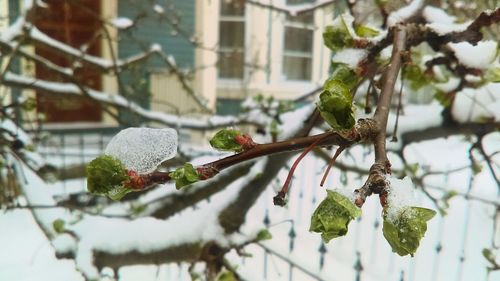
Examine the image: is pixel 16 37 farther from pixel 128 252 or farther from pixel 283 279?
pixel 283 279

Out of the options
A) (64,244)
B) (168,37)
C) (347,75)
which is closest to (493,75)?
(347,75)

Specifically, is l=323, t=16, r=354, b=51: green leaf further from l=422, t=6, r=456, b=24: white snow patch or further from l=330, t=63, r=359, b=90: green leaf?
l=422, t=6, r=456, b=24: white snow patch

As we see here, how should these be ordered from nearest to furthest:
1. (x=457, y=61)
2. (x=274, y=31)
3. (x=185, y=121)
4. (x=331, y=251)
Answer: (x=457, y=61), (x=185, y=121), (x=331, y=251), (x=274, y=31)

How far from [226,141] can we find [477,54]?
3.28 ft

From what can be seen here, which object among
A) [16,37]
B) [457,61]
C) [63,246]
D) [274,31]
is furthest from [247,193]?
[274,31]

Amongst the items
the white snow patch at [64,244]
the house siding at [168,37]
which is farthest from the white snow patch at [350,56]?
the house siding at [168,37]

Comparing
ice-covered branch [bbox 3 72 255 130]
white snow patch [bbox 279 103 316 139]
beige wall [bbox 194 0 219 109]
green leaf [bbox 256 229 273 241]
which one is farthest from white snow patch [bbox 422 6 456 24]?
beige wall [bbox 194 0 219 109]

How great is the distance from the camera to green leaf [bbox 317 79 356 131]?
0.45 m

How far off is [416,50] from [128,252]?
1313 mm

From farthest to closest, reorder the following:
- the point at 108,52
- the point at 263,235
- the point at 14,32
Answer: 1. the point at 108,52
2. the point at 14,32
3. the point at 263,235

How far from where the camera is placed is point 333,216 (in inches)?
18.0

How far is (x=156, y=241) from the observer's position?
1.71 m

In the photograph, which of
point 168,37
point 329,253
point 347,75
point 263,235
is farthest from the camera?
point 168,37

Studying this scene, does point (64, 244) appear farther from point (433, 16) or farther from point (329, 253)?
point (329, 253)
